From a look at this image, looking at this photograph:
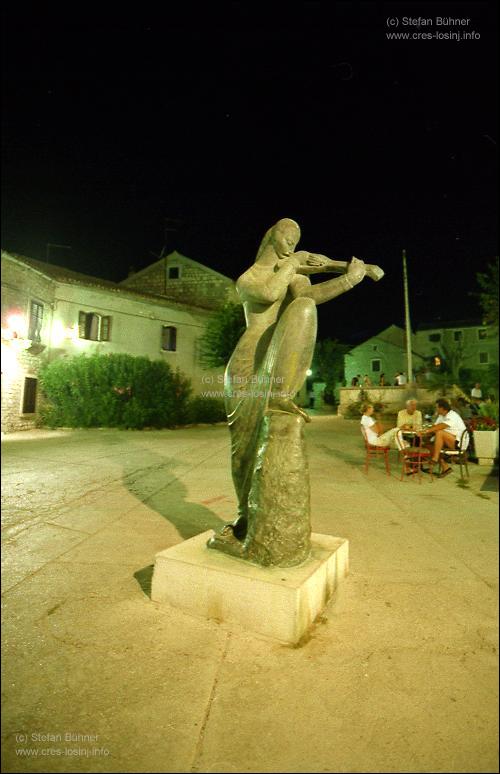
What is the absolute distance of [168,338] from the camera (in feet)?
74.4

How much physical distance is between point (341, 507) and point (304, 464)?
9.40 feet

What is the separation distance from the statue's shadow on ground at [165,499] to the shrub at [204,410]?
1169cm

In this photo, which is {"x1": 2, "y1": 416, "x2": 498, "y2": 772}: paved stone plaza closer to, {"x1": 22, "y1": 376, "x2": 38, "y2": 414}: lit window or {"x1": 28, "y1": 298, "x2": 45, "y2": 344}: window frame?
{"x1": 28, "y1": 298, "x2": 45, "y2": 344}: window frame

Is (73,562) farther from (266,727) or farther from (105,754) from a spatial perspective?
(266,727)

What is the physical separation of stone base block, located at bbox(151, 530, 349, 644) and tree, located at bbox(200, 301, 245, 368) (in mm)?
18429

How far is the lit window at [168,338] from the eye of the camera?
2241 cm

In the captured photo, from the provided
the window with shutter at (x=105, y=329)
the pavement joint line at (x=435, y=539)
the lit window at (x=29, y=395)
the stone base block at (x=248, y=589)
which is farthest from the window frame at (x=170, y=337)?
the stone base block at (x=248, y=589)

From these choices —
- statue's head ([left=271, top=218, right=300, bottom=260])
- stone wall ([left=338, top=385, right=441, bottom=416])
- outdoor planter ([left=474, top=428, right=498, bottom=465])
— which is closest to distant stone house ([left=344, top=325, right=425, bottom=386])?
stone wall ([left=338, top=385, right=441, bottom=416])

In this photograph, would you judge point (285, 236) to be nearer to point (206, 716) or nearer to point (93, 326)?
point (206, 716)

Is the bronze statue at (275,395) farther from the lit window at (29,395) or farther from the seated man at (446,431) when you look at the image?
the lit window at (29,395)

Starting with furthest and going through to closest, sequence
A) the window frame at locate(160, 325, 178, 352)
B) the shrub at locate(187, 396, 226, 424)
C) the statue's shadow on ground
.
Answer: the window frame at locate(160, 325, 178, 352)
the shrub at locate(187, 396, 226, 424)
the statue's shadow on ground

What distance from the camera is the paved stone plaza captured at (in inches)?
59.7

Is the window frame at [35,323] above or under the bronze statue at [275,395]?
above

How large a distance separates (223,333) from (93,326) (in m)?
6.35
